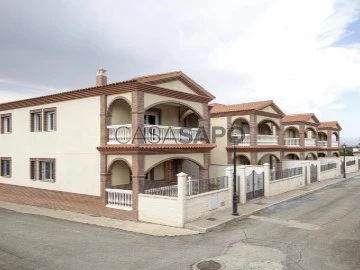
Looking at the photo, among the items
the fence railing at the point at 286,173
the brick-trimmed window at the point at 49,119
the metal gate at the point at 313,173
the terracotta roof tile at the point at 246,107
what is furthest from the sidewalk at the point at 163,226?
the metal gate at the point at 313,173

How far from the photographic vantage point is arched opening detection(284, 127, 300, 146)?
36.3 metres

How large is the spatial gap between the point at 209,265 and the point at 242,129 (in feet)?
68.2

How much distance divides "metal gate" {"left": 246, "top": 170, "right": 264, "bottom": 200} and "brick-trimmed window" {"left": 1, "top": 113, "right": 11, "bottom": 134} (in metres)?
18.4

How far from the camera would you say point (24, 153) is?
78.0ft

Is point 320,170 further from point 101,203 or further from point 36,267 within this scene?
point 36,267

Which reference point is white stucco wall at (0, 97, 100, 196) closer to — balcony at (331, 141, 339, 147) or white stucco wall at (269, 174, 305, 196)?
white stucco wall at (269, 174, 305, 196)

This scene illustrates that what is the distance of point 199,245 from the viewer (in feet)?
40.7

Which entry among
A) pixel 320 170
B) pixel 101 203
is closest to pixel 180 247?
pixel 101 203

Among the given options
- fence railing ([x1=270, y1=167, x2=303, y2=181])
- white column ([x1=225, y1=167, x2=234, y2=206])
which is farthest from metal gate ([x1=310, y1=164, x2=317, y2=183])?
white column ([x1=225, y1=167, x2=234, y2=206])

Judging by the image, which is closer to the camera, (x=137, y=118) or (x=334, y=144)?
(x=137, y=118)

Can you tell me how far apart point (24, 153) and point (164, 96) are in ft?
40.1

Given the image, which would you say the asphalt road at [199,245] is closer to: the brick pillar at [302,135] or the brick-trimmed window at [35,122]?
the brick-trimmed window at [35,122]

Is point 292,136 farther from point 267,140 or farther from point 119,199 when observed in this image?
point 119,199

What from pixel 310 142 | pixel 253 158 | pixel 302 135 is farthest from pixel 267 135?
pixel 310 142
